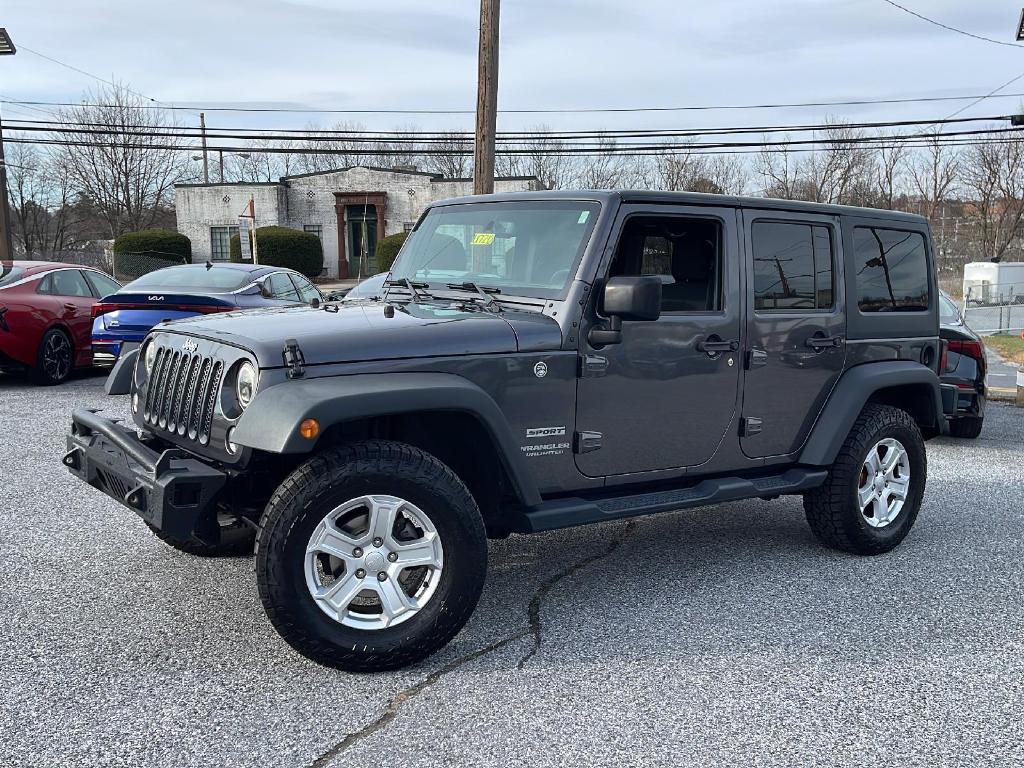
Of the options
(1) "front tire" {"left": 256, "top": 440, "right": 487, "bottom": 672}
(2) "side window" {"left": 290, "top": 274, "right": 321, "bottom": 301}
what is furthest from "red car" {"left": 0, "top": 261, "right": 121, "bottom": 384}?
(1) "front tire" {"left": 256, "top": 440, "right": 487, "bottom": 672}

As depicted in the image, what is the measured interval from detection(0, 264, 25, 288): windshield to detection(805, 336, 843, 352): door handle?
968 centimetres

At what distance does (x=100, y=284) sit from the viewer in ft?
40.3

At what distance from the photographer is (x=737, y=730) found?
325 centimetres

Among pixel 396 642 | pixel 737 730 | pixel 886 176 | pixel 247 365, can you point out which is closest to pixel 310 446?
pixel 247 365

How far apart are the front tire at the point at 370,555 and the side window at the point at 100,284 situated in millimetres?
9688

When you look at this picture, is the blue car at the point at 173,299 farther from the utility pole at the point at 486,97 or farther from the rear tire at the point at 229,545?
the rear tire at the point at 229,545

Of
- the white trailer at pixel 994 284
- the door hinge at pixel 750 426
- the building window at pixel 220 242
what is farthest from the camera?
the building window at pixel 220 242

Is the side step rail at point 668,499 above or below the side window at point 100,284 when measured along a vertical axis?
below

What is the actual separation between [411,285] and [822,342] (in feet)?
7.34

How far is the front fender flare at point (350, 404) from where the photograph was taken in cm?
331

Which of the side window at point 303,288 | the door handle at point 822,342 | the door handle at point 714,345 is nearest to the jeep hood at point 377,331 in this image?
the door handle at point 714,345

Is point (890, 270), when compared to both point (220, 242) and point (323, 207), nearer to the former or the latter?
point (323, 207)

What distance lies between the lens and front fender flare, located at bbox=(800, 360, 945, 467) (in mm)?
4977

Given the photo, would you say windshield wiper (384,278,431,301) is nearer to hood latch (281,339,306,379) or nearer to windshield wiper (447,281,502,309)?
windshield wiper (447,281,502,309)
